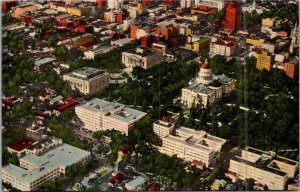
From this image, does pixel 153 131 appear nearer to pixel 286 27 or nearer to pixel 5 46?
pixel 5 46

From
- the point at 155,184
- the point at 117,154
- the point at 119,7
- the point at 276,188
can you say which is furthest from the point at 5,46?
the point at 276,188

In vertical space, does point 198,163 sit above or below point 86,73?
below

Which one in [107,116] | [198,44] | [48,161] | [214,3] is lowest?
[48,161]

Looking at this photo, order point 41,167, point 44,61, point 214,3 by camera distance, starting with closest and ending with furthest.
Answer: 1. point 41,167
2. point 44,61
3. point 214,3

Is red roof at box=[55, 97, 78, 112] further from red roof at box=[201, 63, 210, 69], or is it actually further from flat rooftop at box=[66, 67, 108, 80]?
red roof at box=[201, 63, 210, 69]

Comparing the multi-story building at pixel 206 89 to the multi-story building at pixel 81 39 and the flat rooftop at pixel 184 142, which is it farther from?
the multi-story building at pixel 81 39

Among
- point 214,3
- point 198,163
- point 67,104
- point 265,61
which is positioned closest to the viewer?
point 198,163

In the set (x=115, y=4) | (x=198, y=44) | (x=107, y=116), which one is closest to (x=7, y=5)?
(x=115, y=4)

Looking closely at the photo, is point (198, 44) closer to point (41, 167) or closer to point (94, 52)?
point (94, 52)
